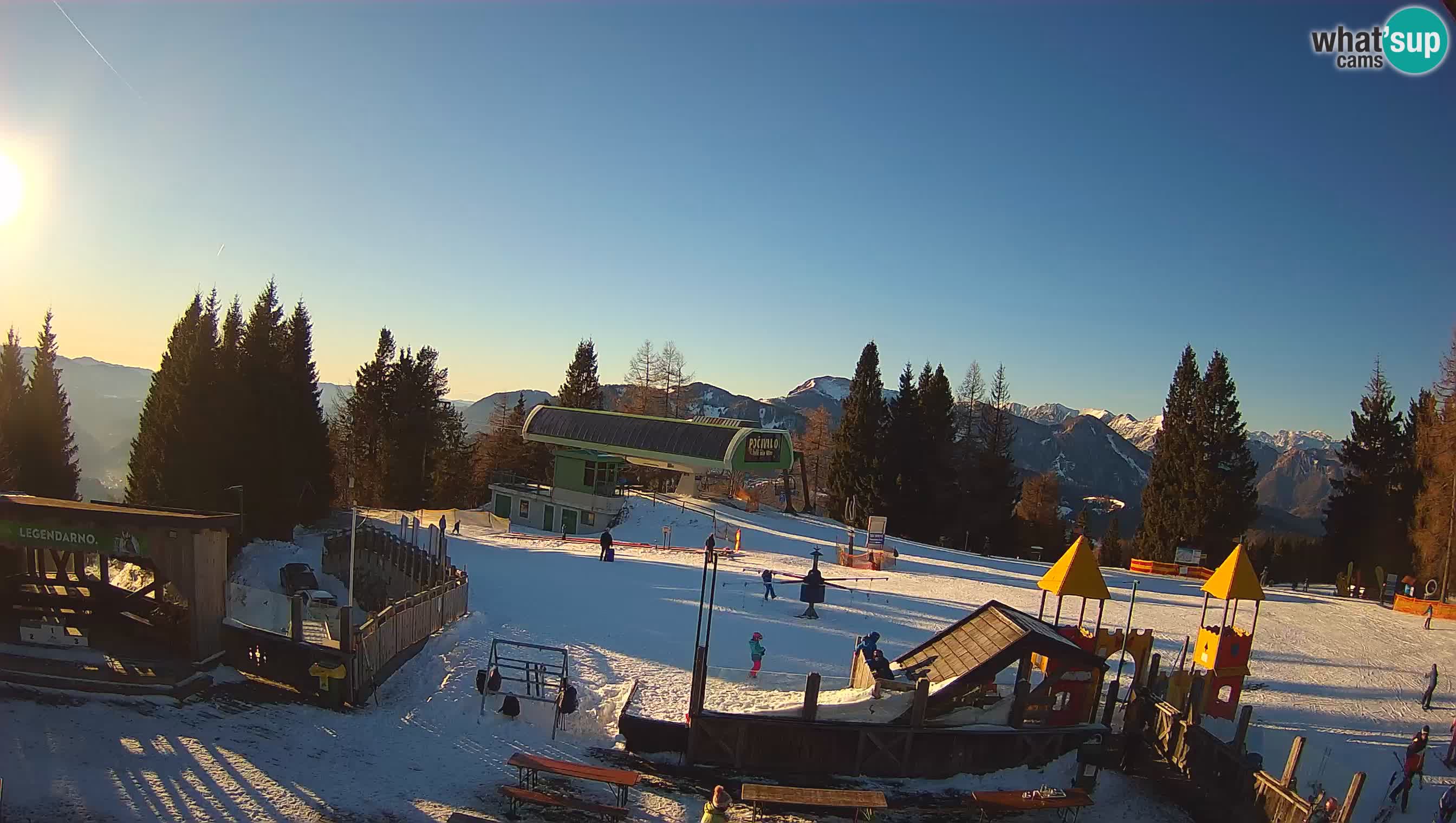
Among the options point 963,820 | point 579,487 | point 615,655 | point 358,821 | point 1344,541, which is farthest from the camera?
point 1344,541

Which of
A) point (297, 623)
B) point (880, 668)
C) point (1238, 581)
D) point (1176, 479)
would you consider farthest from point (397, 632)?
point (1176, 479)

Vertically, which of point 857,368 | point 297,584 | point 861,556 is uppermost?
point 857,368

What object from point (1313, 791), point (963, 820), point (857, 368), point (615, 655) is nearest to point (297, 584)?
point (615, 655)

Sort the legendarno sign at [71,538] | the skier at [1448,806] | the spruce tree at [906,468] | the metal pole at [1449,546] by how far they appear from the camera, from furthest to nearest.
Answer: the spruce tree at [906,468], the metal pole at [1449,546], the legendarno sign at [71,538], the skier at [1448,806]

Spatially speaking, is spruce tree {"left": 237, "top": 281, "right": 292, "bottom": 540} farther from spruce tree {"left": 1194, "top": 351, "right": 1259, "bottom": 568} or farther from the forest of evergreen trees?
spruce tree {"left": 1194, "top": 351, "right": 1259, "bottom": 568}

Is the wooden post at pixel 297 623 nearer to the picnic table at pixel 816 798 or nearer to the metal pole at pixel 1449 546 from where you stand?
the picnic table at pixel 816 798

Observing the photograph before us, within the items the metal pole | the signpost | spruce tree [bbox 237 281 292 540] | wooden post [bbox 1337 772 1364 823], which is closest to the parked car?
spruce tree [bbox 237 281 292 540]

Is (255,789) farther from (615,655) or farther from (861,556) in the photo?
(861,556)

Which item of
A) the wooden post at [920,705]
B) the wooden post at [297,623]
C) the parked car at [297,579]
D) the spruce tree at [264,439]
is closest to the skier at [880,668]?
the wooden post at [920,705]
